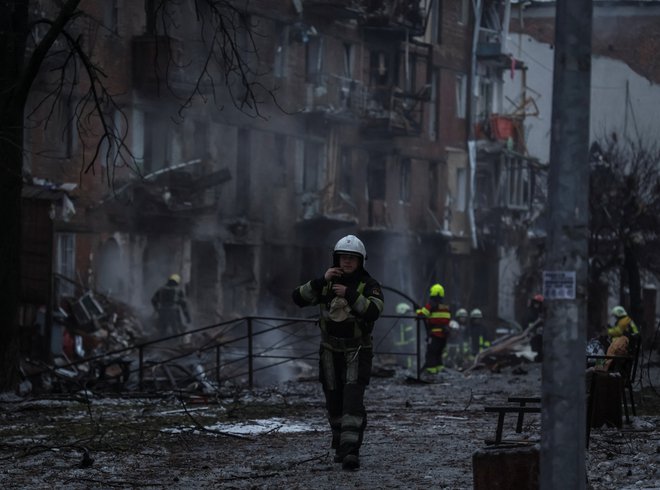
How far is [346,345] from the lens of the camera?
11.3 meters

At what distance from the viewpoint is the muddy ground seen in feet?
33.9

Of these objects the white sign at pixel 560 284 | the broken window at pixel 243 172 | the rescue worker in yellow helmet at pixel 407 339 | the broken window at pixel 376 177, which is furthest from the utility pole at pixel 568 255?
the broken window at pixel 376 177

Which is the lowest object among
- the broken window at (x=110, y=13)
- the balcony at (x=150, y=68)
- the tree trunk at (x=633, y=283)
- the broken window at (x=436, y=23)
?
the tree trunk at (x=633, y=283)

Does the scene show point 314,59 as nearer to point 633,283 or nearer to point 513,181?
point 633,283

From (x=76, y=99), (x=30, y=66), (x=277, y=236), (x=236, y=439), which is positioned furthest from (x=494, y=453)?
(x=277, y=236)

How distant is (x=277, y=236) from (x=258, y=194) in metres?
1.72

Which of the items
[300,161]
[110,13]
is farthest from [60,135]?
Answer: [300,161]

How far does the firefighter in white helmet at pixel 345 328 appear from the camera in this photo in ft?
36.4

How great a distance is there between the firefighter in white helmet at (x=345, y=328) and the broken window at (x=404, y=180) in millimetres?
41402

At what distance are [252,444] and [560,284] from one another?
6.52 m

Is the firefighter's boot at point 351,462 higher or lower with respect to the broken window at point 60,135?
lower

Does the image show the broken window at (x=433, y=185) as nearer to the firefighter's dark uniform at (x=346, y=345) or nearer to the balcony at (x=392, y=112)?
the balcony at (x=392, y=112)

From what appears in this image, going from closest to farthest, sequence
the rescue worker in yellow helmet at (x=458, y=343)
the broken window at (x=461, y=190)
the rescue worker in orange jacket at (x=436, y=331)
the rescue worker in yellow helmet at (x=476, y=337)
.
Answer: the rescue worker in orange jacket at (x=436, y=331)
the rescue worker in yellow helmet at (x=458, y=343)
the rescue worker in yellow helmet at (x=476, y=337)
the broken window at (x=461, y=190)

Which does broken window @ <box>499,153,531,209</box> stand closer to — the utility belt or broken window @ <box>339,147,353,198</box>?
broken window @ <box>339,147,353,198</box>
